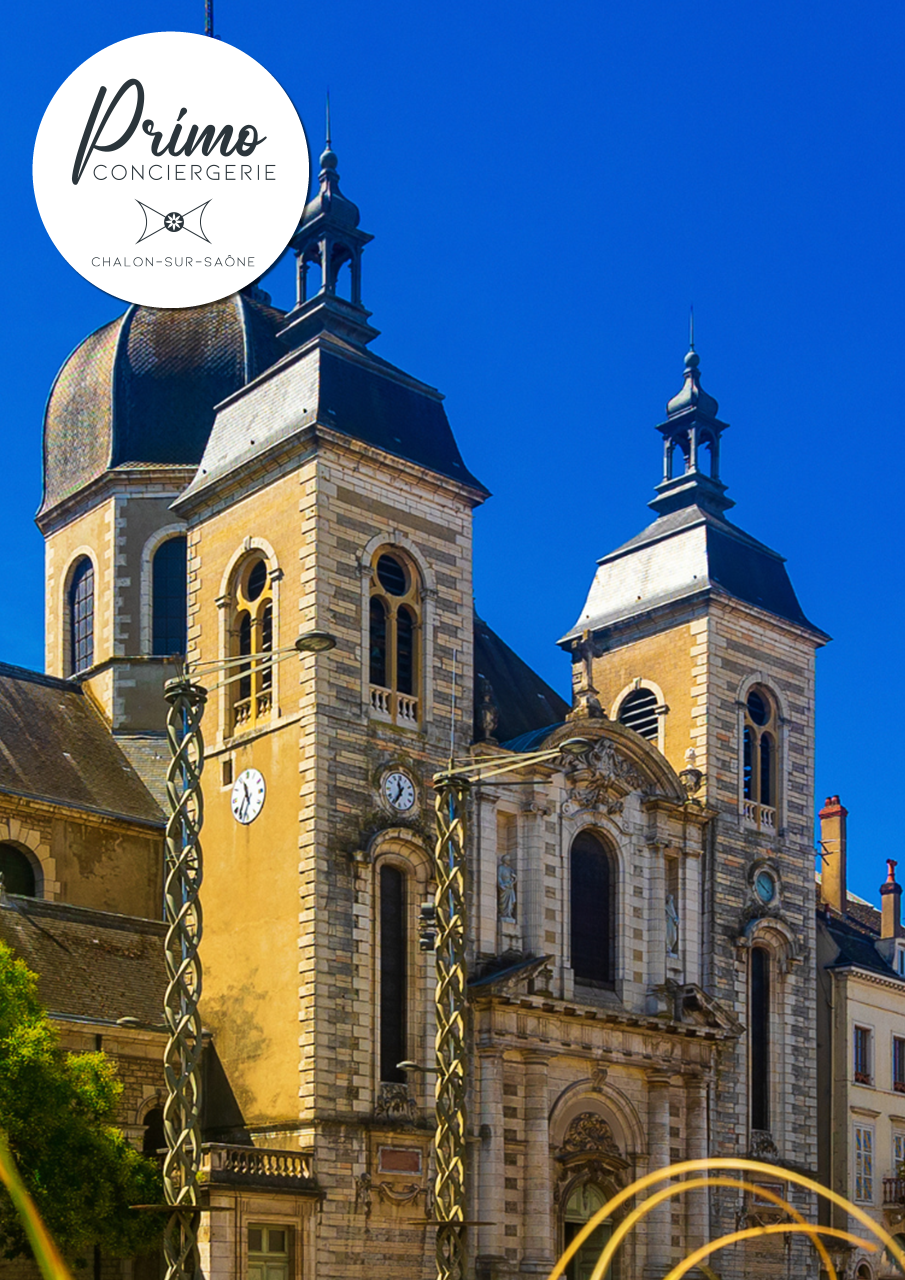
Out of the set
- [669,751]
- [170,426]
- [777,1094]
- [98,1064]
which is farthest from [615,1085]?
[170,426]

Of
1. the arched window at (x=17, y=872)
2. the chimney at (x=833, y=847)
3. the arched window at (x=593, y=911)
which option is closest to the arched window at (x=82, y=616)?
the arched window at (x=17, y=872)

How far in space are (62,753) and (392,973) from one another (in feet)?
28.1

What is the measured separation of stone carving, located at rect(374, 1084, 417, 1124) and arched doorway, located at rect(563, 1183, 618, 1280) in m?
4.15

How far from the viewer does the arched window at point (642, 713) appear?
37.8 meters

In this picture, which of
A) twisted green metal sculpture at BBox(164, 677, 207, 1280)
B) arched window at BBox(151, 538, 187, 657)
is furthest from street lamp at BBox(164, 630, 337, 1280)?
arched window at BBox(151, 538, 187, 657)

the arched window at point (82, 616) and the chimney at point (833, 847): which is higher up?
the arched window at point (82, 616)

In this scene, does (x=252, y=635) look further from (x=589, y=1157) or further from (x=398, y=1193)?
(x=589, y=1157)

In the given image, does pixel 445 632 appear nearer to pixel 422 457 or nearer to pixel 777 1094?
pixel 422 457

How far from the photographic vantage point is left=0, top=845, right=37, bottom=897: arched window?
29984 millimetres

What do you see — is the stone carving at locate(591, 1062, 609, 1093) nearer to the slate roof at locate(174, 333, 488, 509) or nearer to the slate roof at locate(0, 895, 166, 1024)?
the slate roof at locate(0, 895, 166, 1024)

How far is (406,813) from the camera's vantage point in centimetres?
2980

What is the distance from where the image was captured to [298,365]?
104ft

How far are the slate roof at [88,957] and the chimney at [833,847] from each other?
2052 centimetres

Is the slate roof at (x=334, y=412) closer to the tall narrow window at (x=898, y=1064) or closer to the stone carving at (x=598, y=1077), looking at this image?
the stone carving at (x=598, y=1077)
